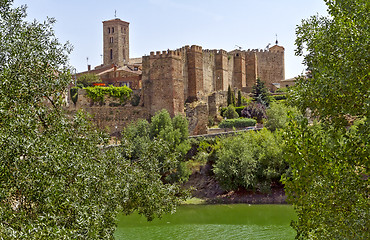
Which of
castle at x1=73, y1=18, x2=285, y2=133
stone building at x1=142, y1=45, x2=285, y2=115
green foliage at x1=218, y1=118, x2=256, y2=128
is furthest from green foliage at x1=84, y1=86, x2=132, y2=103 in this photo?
green foliage at x1=218, y1=118, x2=256, y2=128

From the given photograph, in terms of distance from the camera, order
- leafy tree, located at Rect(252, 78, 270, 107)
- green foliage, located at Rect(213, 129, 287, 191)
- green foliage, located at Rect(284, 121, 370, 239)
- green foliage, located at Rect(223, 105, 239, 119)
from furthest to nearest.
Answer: leafy tree, located at Rect(252, 78, 270, 107) < green foliage, located at Rect(223, 105, 239, 119) < green foliage, located at Rect(213, 129, 287, 191) < green foliage, located at Rect(284, 121, 370, 239)

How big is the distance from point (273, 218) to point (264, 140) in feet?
31.7

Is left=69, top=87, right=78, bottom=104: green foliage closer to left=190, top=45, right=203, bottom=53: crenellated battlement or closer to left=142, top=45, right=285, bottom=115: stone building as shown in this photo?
left=142, top=45, right=285, bottom=115: stone building

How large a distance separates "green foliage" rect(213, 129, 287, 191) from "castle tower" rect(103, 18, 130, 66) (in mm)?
51156

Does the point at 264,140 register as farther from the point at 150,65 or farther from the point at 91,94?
the point at 91,94

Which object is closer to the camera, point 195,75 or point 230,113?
point 230,113

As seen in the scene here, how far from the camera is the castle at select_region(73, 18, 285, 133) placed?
48812 mm

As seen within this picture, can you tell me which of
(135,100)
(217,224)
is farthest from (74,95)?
(217,224)

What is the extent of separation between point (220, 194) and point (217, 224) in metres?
8.44

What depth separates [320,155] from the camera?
10.8 m

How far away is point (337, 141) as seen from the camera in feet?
35.1

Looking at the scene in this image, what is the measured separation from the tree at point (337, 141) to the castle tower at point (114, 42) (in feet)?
246

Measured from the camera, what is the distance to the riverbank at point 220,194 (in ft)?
116

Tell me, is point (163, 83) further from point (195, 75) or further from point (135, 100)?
point (195, 75)
